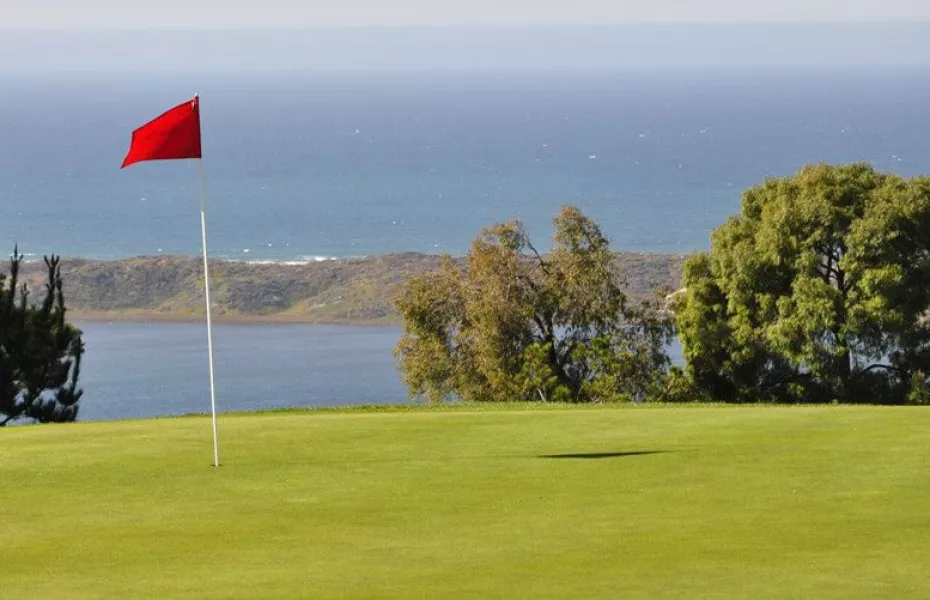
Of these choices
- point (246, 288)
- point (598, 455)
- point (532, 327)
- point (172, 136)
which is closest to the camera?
point (172, 136)

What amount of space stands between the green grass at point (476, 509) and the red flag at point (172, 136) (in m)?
3.34

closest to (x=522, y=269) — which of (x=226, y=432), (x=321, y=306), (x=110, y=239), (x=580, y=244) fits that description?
(x=580, y=244)

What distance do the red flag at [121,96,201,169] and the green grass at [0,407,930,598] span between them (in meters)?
3.34

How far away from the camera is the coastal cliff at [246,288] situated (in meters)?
78.2

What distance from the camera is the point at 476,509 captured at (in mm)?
13938

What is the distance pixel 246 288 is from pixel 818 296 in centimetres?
5278

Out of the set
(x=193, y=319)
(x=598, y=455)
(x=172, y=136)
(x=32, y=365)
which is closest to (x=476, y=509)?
(x=598, y=455)

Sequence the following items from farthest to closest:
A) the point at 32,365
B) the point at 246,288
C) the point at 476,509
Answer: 1. the point at 246,288
2. the point at 32,365
3. the point at 476,509

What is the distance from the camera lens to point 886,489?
14.7m

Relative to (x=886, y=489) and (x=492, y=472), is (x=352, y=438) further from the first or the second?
(x=886, y=489)

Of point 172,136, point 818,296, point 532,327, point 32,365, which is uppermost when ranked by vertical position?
point 172,136

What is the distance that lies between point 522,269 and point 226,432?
63.2ft

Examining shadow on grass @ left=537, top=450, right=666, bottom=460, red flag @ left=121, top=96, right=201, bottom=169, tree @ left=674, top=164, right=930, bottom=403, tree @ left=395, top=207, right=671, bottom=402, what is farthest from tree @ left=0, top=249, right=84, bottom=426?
shadow on grass @ left=537, top=450, right=666, bottom=460

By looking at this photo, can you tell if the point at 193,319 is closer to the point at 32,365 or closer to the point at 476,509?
the point at 32,365
